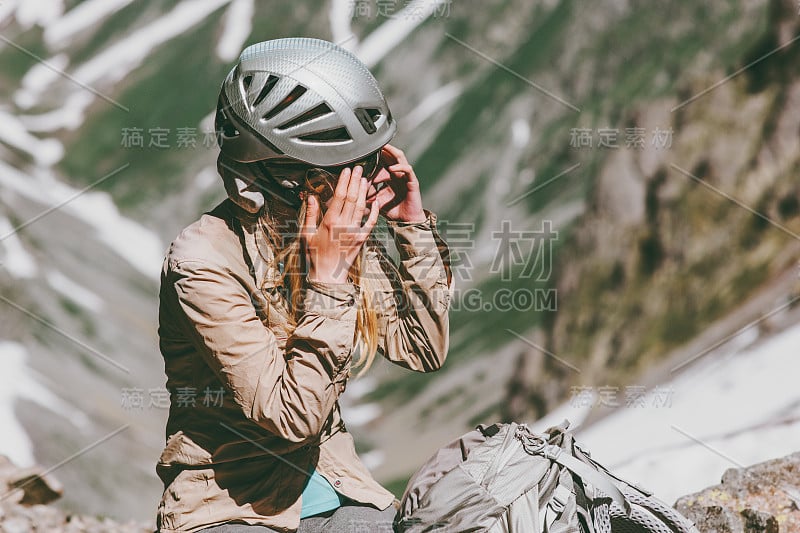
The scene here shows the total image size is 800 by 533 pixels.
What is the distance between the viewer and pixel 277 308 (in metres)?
1.95

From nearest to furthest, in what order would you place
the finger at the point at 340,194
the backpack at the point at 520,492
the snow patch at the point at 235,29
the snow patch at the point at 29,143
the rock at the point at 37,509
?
the backpack at the point at 520,492
the finger at the point at 340,194
the rock at the point at 37,509
the snow patch at the point at 235,29
the snow patch at the point at 29,143

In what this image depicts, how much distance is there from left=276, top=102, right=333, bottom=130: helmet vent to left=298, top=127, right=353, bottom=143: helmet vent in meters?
0.03

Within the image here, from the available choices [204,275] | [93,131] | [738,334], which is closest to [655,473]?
[738,334]

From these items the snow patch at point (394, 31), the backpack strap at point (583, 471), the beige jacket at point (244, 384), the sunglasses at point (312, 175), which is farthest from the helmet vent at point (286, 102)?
the snow patch at point (394, 31)

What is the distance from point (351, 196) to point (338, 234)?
0.10 metres

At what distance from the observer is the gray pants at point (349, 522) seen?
1831 mm

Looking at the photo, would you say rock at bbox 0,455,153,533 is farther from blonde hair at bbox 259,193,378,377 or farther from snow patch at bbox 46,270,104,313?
blonde hair at bbox 259,193,378,377

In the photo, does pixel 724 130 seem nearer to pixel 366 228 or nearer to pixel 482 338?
pixel 482 338

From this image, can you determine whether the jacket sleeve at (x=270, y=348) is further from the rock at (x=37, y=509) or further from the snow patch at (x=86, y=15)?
the snow patch at (x=86, y=15)

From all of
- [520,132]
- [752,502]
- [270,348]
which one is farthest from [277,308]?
[520,132]

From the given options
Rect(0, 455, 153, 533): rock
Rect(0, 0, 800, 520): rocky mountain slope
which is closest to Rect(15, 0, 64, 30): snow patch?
Rect(0, 0, 800, 520): rocky mountain slope

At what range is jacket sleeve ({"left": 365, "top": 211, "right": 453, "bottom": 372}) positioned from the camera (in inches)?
86.0

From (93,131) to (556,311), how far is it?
9.61 feet

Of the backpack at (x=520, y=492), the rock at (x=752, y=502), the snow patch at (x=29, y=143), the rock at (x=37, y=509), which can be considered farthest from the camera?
the snow patch at (x=29, y=143)
